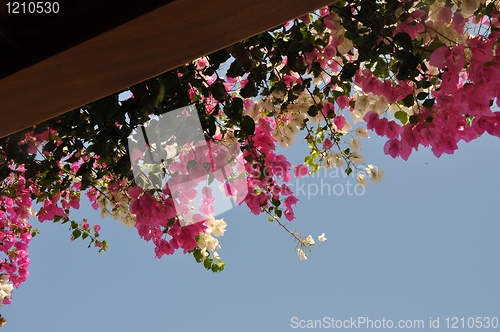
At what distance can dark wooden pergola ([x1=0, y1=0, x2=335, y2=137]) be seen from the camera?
700mm

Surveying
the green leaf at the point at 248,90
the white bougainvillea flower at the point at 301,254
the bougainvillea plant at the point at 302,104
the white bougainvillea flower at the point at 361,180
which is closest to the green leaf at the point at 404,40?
the bougainvillea plant at the point at 302,104

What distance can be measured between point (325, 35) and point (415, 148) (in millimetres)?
483

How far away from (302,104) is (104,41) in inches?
39.4

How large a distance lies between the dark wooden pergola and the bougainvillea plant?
38cm

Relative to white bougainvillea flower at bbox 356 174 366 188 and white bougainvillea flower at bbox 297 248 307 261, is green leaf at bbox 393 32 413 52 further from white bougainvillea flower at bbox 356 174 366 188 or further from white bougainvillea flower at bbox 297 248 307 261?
white bougainvillea flower at bbox 297 248 307 261

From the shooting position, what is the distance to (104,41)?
73cm

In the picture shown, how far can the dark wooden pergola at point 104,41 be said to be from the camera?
0.70m

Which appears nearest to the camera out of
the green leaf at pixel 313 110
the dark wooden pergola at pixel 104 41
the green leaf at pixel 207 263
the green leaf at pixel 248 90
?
A: the dark wooden pergola at pixel 104 41

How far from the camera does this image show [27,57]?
78cm

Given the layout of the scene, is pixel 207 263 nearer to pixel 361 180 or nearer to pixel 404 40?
pixel 361 180

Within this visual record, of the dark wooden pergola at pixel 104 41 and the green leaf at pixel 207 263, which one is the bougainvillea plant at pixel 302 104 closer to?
the green leaf at pixel 207 263

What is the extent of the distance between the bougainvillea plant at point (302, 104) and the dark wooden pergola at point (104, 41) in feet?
1.25

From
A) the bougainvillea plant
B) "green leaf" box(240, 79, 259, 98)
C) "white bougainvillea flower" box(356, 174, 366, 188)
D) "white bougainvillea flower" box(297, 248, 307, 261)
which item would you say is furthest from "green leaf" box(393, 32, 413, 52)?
"white bougainvillea flower" box(297, 248, 307, 261)

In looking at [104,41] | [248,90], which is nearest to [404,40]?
[248,90]
